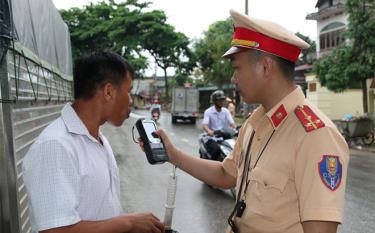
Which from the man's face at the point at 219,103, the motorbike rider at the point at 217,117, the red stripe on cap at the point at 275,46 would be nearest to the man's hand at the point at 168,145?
the red stripe on cap at the point at 275,46

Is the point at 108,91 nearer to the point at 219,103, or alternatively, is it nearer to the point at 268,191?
the point at 268,191

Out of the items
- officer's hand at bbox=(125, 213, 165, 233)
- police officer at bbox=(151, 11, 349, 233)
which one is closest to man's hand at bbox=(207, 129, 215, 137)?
police officer at bbox=(151, 11, 349, 233)

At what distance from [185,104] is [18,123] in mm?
26102

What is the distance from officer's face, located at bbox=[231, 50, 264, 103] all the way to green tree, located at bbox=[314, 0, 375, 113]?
49.0 ft

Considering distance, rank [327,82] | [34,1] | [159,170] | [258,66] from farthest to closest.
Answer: [327,82] < [159,170] < [34,1] < [258,66]

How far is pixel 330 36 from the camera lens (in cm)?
3478

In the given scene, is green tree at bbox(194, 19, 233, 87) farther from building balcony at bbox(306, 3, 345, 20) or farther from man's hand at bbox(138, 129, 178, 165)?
man's hand at bbox(138, 129, 178, 165)

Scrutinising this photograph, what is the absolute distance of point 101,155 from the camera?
1897 mm

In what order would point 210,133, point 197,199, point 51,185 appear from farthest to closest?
point 210,133 → point 197,199 → point 51,185

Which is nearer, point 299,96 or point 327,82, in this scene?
point 299,96

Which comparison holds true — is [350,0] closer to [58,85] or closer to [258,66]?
[58,85]

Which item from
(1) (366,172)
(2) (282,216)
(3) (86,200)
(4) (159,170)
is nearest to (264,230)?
(2) (282,216)

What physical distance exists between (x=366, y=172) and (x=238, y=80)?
28.9ft

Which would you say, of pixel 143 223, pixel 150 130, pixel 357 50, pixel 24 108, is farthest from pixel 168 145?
pixel 357 50
